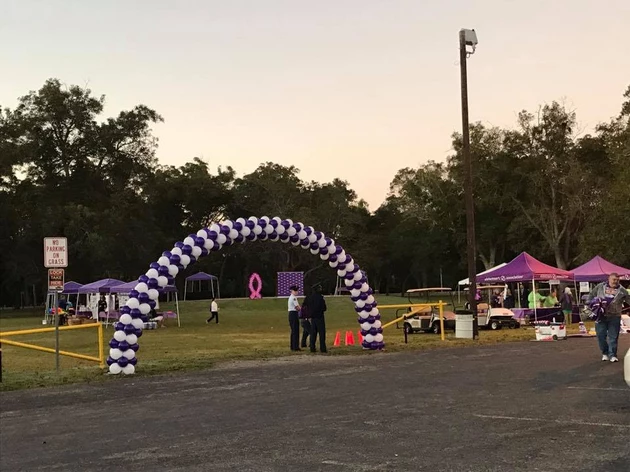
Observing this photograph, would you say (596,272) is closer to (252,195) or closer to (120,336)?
(120,336)

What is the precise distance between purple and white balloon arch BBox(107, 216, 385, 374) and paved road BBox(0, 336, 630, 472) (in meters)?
1.39

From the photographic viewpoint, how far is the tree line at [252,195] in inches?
2060

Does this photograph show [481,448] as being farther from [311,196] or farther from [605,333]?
[311,196]

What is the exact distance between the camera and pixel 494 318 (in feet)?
89.8

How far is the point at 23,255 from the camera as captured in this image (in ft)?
189

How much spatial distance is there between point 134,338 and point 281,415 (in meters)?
6.47

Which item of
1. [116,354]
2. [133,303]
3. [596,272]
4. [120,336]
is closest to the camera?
[116,354]

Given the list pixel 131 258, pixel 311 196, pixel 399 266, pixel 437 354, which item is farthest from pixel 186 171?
pixel 437 354

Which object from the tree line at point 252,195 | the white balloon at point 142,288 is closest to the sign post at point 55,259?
the white balloon at point 142,288

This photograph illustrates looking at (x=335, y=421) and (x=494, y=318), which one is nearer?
(x=335, y=421)

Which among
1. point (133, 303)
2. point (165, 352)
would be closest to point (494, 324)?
point (165, 352)

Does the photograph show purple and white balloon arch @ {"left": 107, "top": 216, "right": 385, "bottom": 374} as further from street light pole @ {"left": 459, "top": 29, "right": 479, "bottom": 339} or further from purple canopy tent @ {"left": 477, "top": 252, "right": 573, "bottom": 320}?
purple canopy tent @ {"left": 477, "top": 252, "right": 573, "bottom": 320}

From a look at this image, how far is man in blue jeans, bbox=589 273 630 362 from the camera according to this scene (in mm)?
13547

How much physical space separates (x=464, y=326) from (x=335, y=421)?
14052 millimetres
